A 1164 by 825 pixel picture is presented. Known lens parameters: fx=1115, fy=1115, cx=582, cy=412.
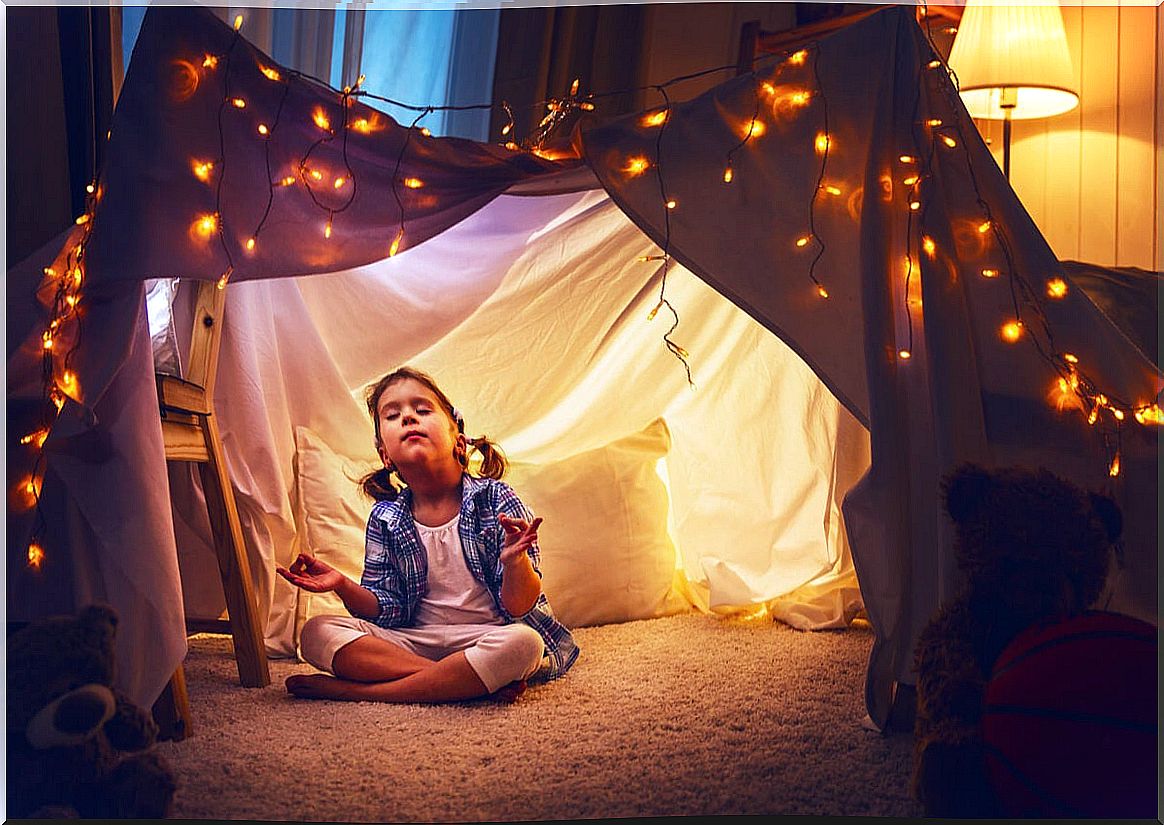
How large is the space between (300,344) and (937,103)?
1315mm

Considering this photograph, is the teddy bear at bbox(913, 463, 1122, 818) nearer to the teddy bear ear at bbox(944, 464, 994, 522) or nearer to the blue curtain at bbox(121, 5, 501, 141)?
the teddy bear ear at bbox(944, 464, 994, 522)

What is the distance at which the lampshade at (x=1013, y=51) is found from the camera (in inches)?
91.8

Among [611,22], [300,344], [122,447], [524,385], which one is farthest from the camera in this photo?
[611,22]

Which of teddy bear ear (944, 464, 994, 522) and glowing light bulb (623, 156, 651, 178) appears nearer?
teddy bear ear (944, 464, 994, 522)

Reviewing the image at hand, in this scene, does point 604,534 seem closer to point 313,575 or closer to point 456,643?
point 456,643

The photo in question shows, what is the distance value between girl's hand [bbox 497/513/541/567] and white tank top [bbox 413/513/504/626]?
15 centimetres

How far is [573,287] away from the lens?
2.29 metres

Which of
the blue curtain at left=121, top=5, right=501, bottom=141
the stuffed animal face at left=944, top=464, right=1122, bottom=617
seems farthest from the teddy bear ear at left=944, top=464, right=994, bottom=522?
the blue curtain at left=121, top=5, right=501, bottom=141

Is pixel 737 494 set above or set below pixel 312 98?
below

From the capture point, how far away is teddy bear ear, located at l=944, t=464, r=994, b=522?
4.67 feet

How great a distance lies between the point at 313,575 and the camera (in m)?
1.84

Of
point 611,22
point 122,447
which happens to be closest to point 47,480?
point 122,447

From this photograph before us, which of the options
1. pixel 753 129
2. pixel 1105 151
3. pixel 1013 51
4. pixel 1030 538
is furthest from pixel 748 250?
pixel 1105 151

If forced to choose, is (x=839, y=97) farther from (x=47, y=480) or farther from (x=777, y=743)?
(x=47, y=480)
